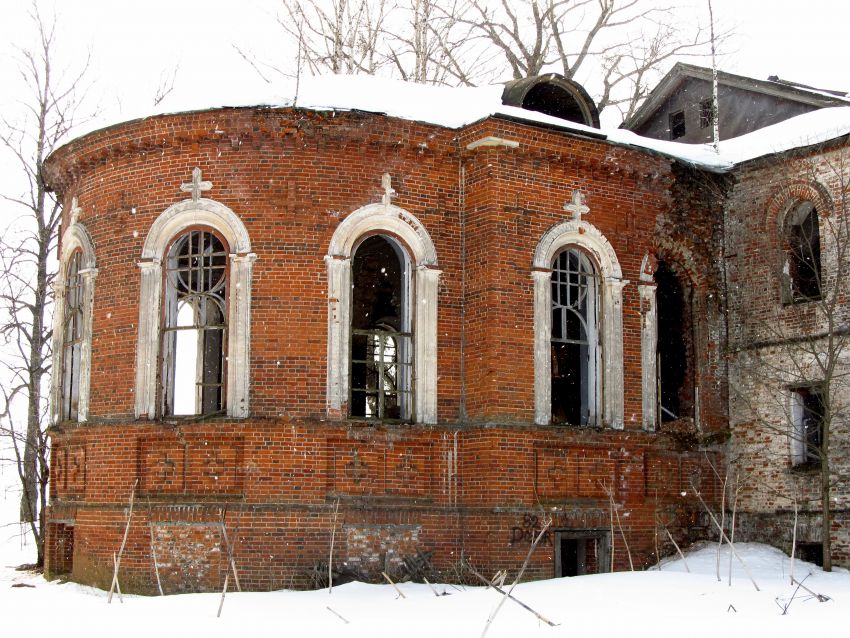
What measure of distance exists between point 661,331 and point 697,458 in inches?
79.0

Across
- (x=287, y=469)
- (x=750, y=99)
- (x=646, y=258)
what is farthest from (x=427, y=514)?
(x=750, y=99)

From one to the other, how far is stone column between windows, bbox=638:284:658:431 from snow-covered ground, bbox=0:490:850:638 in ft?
7.91

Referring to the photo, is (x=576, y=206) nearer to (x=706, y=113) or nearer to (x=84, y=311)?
(x=706, y=113)

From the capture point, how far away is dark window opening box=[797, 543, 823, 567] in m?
14.5

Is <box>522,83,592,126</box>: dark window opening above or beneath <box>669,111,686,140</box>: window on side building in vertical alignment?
beneath

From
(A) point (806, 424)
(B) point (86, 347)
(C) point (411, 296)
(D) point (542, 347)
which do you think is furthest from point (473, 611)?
(A) point (806, 424)

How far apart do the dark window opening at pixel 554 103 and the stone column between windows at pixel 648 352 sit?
2686mm

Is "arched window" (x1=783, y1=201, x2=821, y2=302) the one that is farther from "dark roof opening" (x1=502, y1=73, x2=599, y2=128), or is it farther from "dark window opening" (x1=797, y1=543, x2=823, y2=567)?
"dark window opening" (x1=797, y1=543, x2=823, y2=567)

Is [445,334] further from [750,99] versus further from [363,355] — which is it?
[750,99]

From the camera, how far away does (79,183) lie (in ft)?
48.5

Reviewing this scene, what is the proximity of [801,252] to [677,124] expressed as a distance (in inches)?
210

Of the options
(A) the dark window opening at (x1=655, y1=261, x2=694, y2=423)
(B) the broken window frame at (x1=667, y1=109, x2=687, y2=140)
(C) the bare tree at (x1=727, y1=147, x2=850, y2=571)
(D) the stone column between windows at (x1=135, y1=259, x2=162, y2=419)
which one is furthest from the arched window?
(D) the stone column between windows at (x1=135, y1=259, x2=162, y2=419)

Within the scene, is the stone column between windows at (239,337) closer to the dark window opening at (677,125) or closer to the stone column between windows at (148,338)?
the stone column between windows at (148,338)

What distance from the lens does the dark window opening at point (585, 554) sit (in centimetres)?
1388
